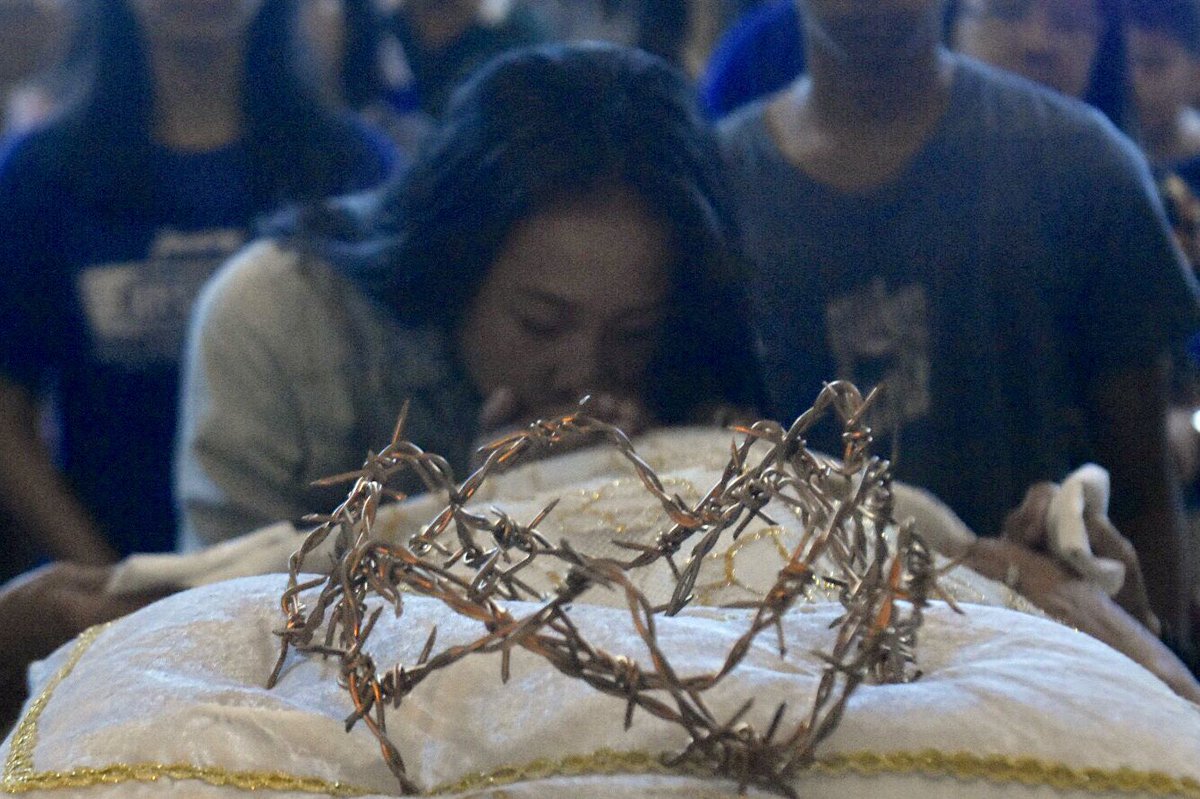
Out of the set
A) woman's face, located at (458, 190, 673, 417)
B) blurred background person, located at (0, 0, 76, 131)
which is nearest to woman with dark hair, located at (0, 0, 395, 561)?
blurred background person, located at (0, 0, 76, 131)

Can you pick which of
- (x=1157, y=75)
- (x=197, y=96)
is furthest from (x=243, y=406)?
(x=1157, y=75)

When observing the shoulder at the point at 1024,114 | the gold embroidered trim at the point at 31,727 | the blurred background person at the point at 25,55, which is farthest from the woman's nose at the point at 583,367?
the blurred background person at the point at 25,55

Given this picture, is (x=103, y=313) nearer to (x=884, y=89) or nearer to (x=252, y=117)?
(x=252, y=117)

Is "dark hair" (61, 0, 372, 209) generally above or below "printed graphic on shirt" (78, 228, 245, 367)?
above

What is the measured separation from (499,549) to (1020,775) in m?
0.19

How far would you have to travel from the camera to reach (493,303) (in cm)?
117

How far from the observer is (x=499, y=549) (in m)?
0.51

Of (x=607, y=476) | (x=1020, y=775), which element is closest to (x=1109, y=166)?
(x=607, y=476)

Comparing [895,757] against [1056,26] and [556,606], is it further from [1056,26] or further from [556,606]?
[1056,26]

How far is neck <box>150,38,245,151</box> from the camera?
1.44 meters

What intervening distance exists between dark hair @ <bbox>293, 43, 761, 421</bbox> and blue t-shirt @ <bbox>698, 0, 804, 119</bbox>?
0.03 m

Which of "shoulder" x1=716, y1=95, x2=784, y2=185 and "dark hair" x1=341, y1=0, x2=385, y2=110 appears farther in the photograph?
"dark hair" x1=341, y1=0, x2=385, y2=110

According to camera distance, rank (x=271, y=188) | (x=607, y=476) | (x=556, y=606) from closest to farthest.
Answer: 1. (x=556, y=606)
2. (x=607, y=476)
3. (x=271, y=188)

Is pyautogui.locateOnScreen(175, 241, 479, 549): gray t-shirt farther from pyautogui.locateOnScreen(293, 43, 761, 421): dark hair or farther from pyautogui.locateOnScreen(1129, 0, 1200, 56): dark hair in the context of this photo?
pyautogui.locateOnScreen(1129, 0, 1200, 56): dark hair
